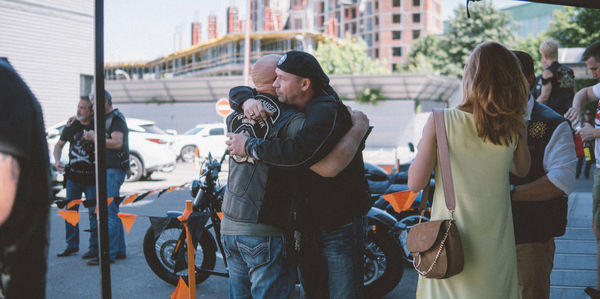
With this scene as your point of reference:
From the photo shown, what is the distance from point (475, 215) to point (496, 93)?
0.51m

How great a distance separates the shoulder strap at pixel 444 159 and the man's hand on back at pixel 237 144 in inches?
33.1

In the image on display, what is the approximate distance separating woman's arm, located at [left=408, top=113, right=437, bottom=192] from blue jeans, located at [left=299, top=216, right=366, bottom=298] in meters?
0.50

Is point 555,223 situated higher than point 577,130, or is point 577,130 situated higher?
point 577,130

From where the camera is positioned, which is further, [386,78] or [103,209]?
[386,78]

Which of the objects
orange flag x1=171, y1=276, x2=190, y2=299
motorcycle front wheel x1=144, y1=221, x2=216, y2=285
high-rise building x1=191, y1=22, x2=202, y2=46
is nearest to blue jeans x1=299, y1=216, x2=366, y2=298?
orange flag x1=171, y1=276, x2=190, y2=299

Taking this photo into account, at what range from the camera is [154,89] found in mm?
40000

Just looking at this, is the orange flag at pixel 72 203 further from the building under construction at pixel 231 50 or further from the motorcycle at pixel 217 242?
the building under construction at pixel 231 50

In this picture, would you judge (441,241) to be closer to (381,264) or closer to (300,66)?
(300,66)

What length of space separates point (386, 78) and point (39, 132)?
36.3 m

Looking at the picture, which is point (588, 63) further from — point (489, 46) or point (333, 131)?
point (333, 131)

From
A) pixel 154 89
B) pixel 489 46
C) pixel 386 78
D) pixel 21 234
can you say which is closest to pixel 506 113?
pixel 489 46

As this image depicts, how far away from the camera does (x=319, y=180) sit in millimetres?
2492

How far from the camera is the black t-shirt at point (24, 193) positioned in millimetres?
1507

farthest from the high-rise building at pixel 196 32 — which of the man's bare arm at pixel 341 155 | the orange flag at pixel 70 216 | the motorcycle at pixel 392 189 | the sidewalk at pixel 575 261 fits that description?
the man's bare arm at pixel 341 155
